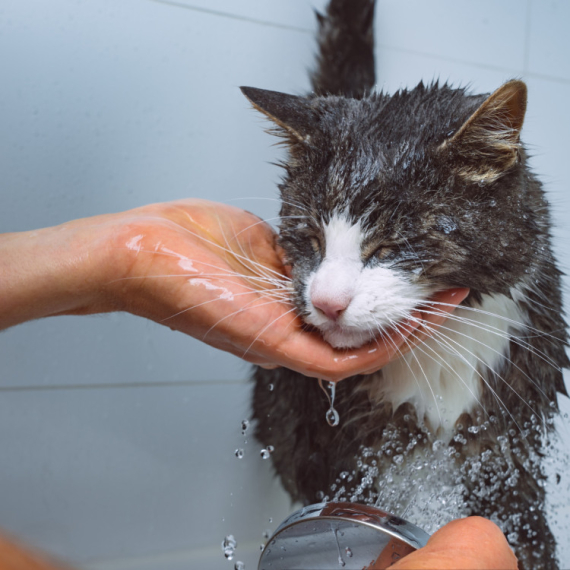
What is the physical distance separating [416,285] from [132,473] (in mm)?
905

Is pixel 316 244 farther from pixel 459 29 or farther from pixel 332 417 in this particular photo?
pixel 459 29

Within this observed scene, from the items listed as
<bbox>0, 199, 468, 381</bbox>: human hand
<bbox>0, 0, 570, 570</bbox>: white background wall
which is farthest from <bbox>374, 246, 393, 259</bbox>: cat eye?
<bbox>0, 0, 570, 570</bbox>: white background wall

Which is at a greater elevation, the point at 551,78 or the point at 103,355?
the point at 551,78

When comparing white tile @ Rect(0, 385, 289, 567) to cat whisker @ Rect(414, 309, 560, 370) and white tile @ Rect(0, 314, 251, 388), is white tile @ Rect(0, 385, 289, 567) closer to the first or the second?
white tile @ Rect(0, 314, 251, 388)

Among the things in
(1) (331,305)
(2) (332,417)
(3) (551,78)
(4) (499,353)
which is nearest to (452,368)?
(4) (499,353)

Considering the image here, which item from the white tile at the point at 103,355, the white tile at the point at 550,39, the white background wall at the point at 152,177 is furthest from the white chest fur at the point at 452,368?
the white tile at the point at 550,39

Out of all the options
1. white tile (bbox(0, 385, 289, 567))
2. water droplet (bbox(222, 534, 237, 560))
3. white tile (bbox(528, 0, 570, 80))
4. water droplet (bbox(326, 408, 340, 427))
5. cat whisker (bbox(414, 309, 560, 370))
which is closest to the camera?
cat whisker (bbox(414, 309, 560, 370))

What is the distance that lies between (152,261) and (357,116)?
427 millimetres

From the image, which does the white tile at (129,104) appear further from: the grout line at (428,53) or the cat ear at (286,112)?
the cat ear at (286,112)

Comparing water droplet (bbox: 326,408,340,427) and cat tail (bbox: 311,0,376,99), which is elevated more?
cat tail (bbox: 311,0,376,99)

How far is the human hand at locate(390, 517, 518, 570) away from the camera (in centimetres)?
50

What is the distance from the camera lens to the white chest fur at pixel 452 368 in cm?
108

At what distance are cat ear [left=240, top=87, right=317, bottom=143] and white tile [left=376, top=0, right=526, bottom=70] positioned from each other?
23.1 inches

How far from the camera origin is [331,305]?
32.3 inches
